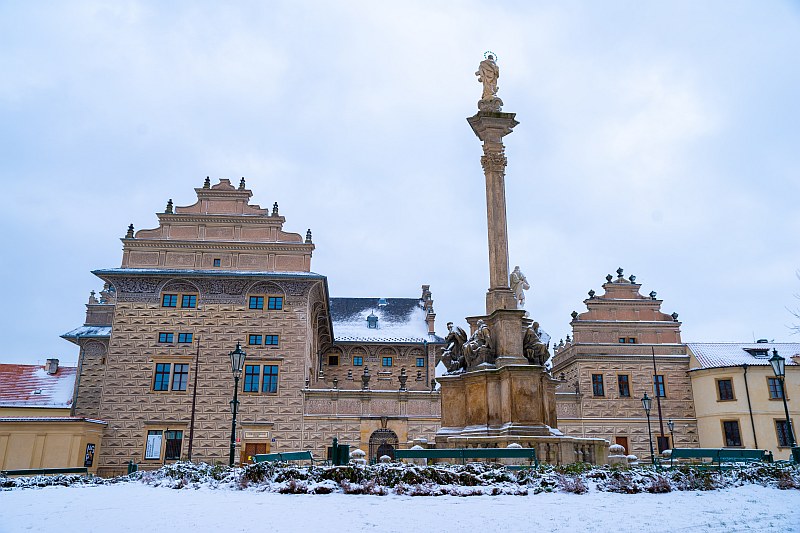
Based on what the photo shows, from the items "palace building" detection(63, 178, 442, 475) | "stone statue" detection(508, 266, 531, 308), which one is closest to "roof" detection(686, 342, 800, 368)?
"palace building" detection(63, 178, 442, 475)

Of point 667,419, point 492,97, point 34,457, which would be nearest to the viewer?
point 492,97

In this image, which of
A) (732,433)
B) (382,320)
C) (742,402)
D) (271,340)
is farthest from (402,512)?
(382,320)

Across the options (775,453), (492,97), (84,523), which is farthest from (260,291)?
(775,453)

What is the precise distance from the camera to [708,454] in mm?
13273

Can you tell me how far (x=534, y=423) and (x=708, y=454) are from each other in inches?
155

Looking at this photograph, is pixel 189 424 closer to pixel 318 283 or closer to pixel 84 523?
pixel 318 283

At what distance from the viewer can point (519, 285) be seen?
15.3 metres

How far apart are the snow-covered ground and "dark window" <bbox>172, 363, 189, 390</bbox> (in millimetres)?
22132

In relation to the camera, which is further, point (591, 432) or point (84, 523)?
point (591, 432)

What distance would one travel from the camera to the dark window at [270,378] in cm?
3156

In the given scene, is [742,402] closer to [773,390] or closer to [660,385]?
[773,390]

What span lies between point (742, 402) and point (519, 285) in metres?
25.9

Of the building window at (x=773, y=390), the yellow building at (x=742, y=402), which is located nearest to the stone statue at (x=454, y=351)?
the yellow building at (x=742, y=402)

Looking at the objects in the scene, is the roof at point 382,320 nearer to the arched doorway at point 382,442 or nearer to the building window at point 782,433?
the arched doorway at point 382,442
